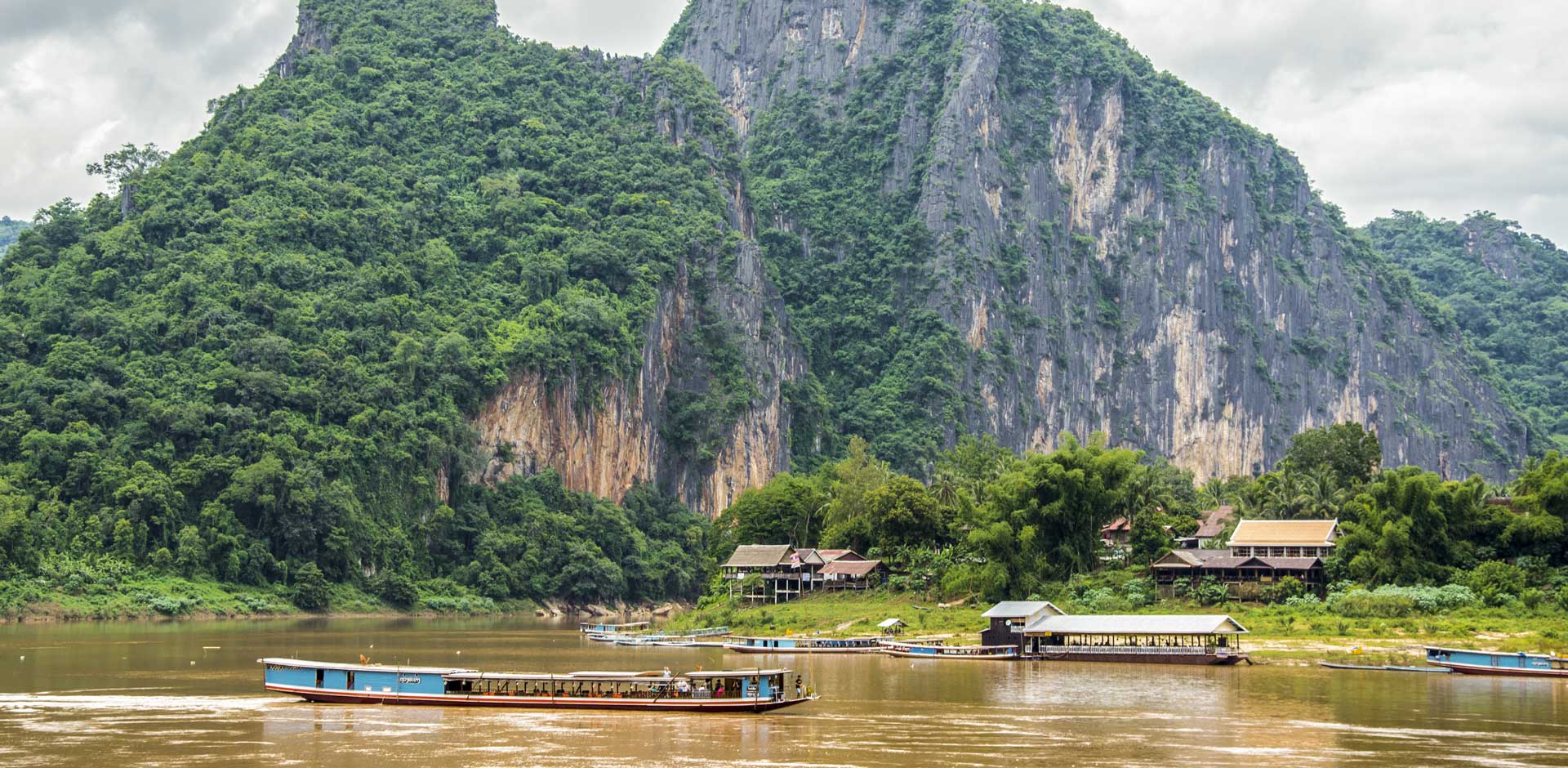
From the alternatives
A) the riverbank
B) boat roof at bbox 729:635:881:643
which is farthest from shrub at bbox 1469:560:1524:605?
boat roof at bbox 729:635:881:643

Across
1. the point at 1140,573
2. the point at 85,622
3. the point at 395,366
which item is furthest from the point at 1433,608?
the point at 395,366

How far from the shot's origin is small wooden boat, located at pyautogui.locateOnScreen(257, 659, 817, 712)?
162 feet

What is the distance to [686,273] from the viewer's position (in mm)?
156250

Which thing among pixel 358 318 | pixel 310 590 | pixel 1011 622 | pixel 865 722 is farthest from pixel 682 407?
pixel 865 722

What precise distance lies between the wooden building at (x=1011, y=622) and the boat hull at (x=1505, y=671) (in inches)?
675

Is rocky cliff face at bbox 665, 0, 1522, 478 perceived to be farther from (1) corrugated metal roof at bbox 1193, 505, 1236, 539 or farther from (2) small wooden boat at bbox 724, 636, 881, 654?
(2) small wooden boat at bbox 724, 636, 881, 654

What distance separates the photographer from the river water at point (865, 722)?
40219 mm

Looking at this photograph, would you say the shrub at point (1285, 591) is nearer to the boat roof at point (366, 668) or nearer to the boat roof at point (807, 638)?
the boat roof at point (807, 638)

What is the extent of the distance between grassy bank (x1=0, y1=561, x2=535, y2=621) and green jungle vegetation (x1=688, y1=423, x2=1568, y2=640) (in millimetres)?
23496

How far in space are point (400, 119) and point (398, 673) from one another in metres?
118

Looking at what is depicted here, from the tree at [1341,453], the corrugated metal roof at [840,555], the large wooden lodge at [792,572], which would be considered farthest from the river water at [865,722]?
the tree at [1341,453]

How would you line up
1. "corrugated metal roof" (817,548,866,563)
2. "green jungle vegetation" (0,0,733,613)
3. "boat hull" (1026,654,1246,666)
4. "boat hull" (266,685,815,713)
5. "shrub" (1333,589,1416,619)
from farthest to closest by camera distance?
"green jungle vegetation" (0,0,733,613)
"corrugated metal roof" (817,548,866,563)
"shrub" (1333,589,1416,619)
"boat hull" (1026,654,1246,666)
"boat hull" (266,685,815,713)

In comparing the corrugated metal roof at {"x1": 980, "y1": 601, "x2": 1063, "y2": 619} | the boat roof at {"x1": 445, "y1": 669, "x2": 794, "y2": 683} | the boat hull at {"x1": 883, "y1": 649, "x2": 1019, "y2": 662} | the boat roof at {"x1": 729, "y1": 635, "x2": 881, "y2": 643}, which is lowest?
the boat hull at {"x1": 883, "y1": 649, "x2": 1019, "y2": 662}

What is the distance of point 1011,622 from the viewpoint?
237 ft
